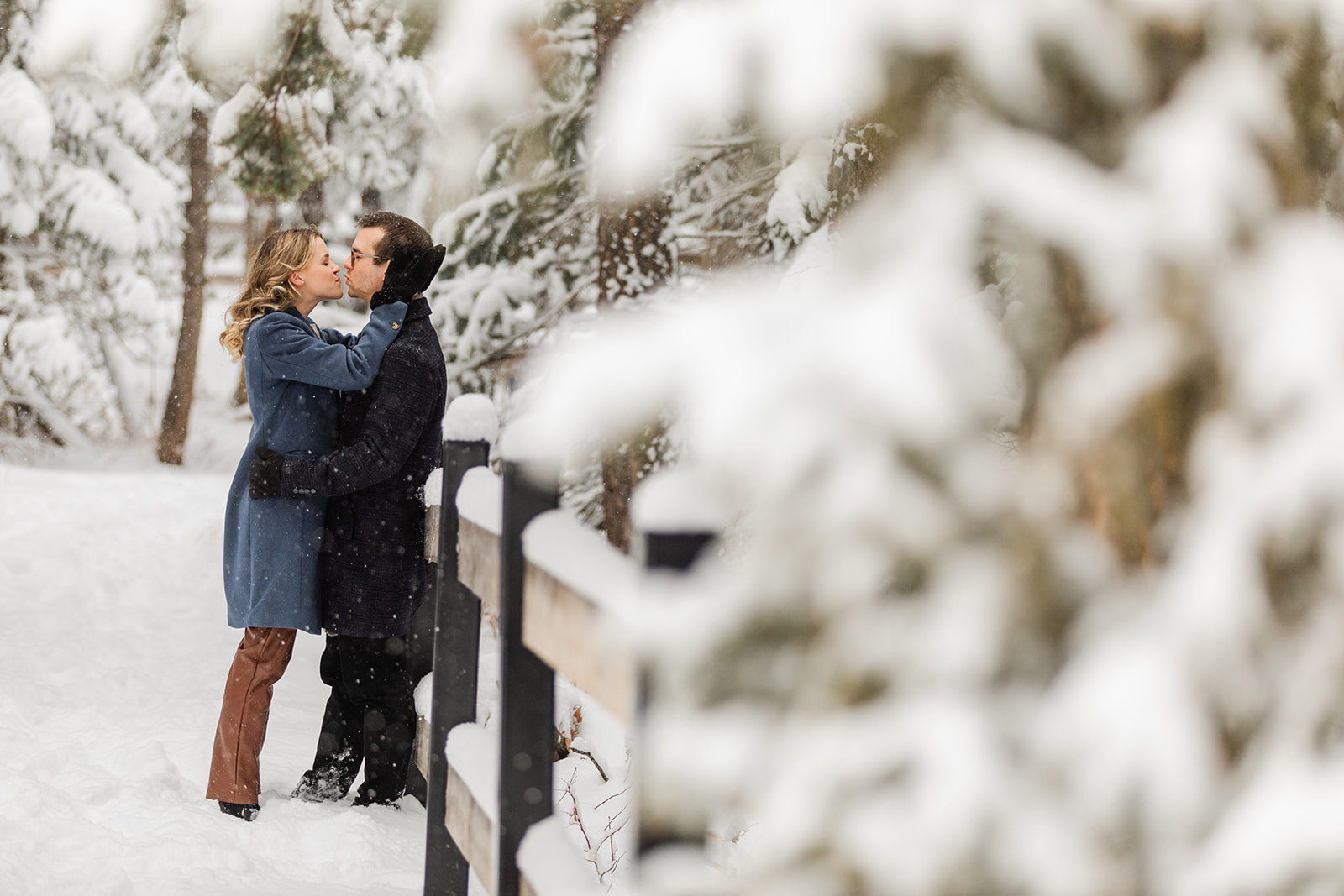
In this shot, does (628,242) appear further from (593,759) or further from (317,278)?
(593,759)

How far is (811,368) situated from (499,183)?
6956 mm

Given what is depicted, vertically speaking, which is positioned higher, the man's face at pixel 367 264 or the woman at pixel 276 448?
the man's face at pixel 367 264

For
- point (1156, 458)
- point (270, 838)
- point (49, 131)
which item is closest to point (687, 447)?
point (270, 838)

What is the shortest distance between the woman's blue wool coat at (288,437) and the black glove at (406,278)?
0.06 m

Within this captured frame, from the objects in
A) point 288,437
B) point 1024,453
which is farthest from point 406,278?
point 1024,453

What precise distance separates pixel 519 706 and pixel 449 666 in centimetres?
73

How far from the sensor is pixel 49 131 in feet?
48.0

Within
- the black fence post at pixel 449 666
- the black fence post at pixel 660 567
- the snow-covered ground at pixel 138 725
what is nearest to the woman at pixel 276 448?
the snow-covered ground at pixel 138 725

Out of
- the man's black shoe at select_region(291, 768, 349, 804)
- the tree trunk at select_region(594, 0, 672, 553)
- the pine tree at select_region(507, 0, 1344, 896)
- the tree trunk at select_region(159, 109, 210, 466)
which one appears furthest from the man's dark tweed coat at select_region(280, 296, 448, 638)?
the tree trunk at select_region(159, 109, 210, 466)

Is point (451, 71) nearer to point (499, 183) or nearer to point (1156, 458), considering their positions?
point (1156, 458)

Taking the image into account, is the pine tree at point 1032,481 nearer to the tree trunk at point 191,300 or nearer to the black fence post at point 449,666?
the black fence post at point 449,666

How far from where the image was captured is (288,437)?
4090 millimetres

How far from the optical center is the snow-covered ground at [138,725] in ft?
11.6

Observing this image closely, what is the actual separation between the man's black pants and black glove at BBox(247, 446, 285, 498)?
603 millimetres
